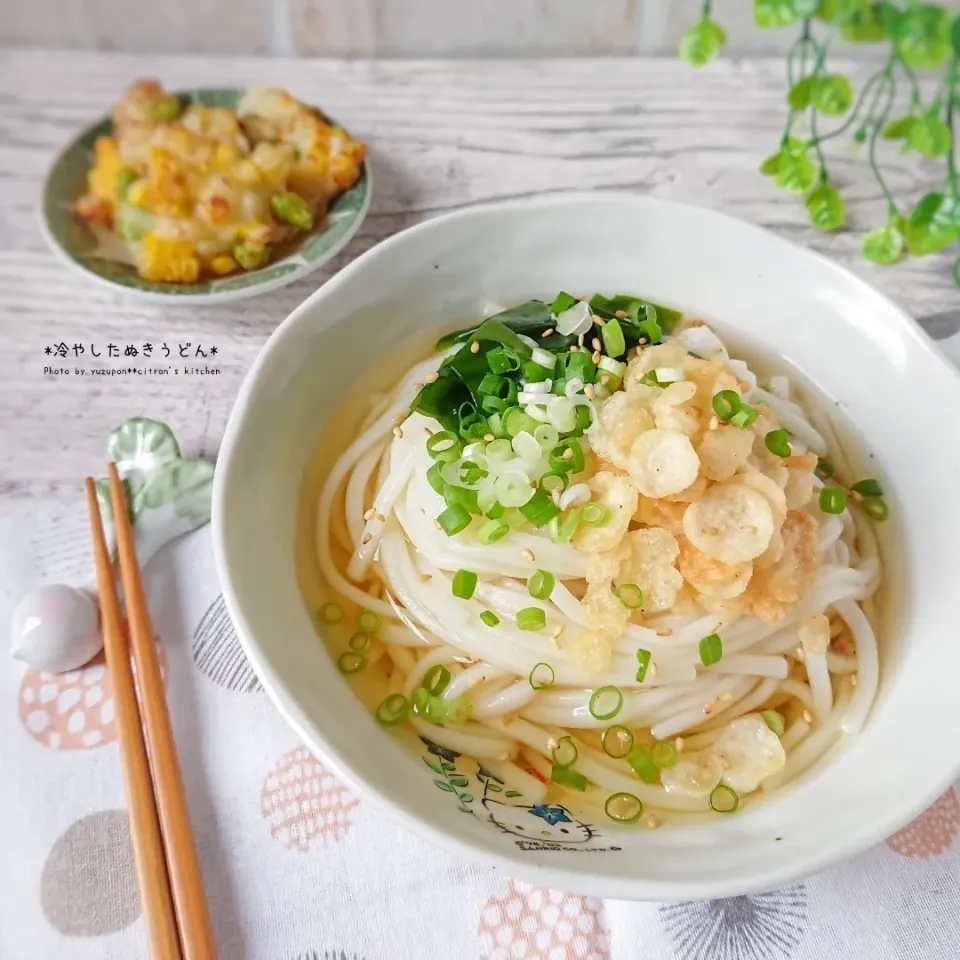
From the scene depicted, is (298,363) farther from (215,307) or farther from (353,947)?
(353,947)

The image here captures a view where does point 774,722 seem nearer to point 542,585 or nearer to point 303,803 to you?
point 542,585

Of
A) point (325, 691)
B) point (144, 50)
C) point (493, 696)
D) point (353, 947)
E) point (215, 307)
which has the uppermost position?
point (144, 50)

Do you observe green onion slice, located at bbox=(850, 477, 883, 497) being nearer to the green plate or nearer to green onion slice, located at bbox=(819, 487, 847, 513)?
green onion slice, located at bbox=(819, 487, 847, 513)

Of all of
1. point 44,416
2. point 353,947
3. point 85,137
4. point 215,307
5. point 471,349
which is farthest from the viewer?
point 85,137

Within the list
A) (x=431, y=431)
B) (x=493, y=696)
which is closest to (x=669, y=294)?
(x=431, y=431)

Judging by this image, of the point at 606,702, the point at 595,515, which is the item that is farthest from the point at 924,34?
the point at 606,702

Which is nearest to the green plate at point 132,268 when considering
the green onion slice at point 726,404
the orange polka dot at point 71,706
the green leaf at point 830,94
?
the orange polka dot at point 71,706

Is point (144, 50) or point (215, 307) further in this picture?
point (144, 50)

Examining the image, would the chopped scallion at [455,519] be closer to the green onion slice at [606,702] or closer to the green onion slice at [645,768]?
the green onion slice at [606,702]
